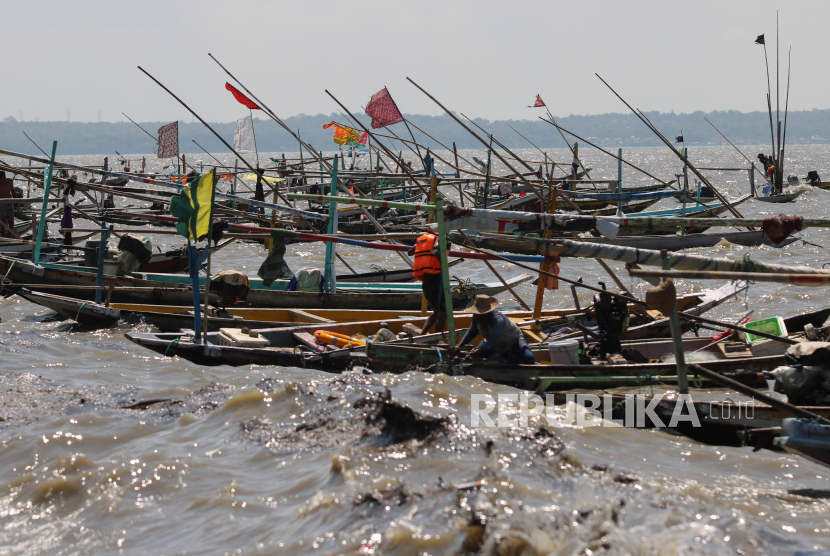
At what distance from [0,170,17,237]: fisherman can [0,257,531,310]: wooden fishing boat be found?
2965 millimetres

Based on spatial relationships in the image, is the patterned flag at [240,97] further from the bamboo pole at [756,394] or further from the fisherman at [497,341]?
the bamboo pole at [756,394]

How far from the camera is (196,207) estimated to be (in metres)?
7.43

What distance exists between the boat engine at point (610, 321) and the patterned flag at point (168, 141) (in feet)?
46.1

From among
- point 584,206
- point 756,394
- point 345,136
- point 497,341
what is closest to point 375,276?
point 497,341

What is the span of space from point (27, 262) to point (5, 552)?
8.13m

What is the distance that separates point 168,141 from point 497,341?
14336mm

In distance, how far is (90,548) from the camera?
4070 mm

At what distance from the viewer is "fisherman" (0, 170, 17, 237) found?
13430 millimetres

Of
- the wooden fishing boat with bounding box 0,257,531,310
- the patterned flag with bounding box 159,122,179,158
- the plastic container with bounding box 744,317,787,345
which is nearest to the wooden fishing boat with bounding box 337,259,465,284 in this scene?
the wooden fishing boat with bounding box 0,257,531,310

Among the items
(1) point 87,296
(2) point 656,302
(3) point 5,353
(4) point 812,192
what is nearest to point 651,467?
(2) point 656,302

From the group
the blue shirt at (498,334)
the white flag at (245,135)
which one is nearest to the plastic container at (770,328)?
the blue shirt at (498,334)

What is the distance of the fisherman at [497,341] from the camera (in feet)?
22.7

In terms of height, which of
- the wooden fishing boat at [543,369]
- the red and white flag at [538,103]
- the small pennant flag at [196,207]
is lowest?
the wooden fishing boat at [543,369]

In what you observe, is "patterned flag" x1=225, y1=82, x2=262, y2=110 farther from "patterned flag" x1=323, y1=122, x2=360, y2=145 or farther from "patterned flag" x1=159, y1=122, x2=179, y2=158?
"patterned flag" x1=323, y1=122, x2=360, y2=145
